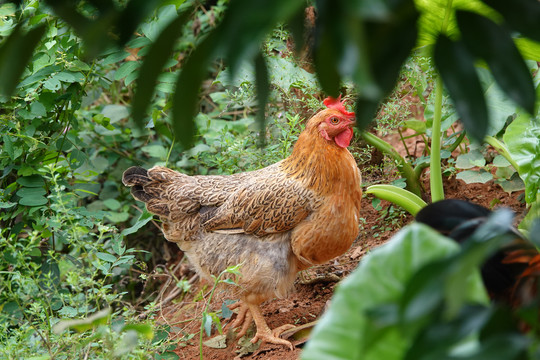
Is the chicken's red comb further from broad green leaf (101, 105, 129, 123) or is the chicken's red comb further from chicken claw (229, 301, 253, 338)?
broad green leaf (101, 105, 129, 123)

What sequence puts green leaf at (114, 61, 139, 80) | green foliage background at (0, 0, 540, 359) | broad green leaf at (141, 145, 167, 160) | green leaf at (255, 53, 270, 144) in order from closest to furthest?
green foliage background at (0, 0, 540, 359), green leaf at (255, 53, 270, 144), green leaf at (114, 61, 139, 80), broad green leaf at (141, 145, 167, 160)

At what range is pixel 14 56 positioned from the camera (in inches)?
31.8

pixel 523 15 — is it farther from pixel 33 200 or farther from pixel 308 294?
pixel 33 200

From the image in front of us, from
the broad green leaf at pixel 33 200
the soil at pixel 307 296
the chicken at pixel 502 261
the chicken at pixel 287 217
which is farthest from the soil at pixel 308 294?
the chicken at pixel 502 261

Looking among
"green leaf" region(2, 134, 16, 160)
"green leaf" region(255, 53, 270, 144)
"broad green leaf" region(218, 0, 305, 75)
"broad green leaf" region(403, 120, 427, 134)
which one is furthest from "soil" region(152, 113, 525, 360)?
"broad green leaf" region(218, 0, 305, 75)

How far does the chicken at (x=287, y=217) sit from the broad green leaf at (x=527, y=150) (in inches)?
30.5

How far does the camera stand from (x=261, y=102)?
2.79ft

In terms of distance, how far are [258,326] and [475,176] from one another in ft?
5.02

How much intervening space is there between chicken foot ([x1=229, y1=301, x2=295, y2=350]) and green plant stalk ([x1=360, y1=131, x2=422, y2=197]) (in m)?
1.15

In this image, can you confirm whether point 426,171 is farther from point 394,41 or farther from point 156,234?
point 394,41

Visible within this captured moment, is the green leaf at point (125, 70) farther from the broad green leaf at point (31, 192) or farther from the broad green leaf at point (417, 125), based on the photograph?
the broad green leaf at point (417, 125)

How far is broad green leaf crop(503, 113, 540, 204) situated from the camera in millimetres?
2852

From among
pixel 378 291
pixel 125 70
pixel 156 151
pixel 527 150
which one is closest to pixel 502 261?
pixel 378 291

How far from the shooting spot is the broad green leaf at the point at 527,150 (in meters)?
2.85
